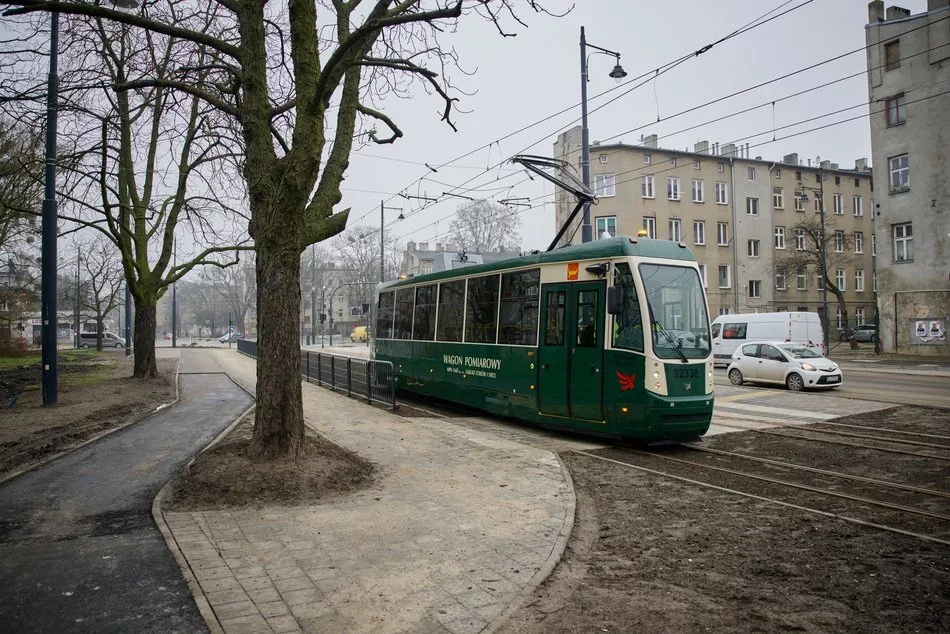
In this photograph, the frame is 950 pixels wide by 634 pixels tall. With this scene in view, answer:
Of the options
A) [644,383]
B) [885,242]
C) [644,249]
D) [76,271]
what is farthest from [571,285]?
[76,271]

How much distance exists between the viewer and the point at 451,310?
44.6ft

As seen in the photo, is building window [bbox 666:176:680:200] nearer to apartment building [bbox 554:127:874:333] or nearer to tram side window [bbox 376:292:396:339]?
apartment building [bbox 554:127:874:333]

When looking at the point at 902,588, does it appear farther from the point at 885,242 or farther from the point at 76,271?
the point at 76,271

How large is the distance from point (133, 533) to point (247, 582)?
1.85 meters

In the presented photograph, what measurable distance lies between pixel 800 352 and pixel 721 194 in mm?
29050

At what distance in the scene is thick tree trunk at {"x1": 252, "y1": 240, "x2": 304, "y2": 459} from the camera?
7.32 meters

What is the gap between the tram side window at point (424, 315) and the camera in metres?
14.4

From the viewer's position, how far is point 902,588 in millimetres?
4371

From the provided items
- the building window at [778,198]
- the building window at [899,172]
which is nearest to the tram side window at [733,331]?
the building window at [899,172]

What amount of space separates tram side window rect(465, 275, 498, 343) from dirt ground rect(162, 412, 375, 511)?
15.9 ft

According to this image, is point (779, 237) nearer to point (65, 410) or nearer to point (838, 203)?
point (838, 203)

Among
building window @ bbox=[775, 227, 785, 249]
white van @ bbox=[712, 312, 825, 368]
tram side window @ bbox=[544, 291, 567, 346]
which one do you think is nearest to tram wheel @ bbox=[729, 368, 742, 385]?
white van @ bbox=[712, 312, 825, 368]

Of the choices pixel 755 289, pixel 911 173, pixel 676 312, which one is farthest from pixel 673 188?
pixel 676 312

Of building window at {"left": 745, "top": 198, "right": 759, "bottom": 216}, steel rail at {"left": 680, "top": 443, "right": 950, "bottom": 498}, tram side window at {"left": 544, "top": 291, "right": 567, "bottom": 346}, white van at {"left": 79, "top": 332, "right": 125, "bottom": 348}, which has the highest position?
building window at {"left": 745, "top": 198, "right": 759, "bottom": 216}
